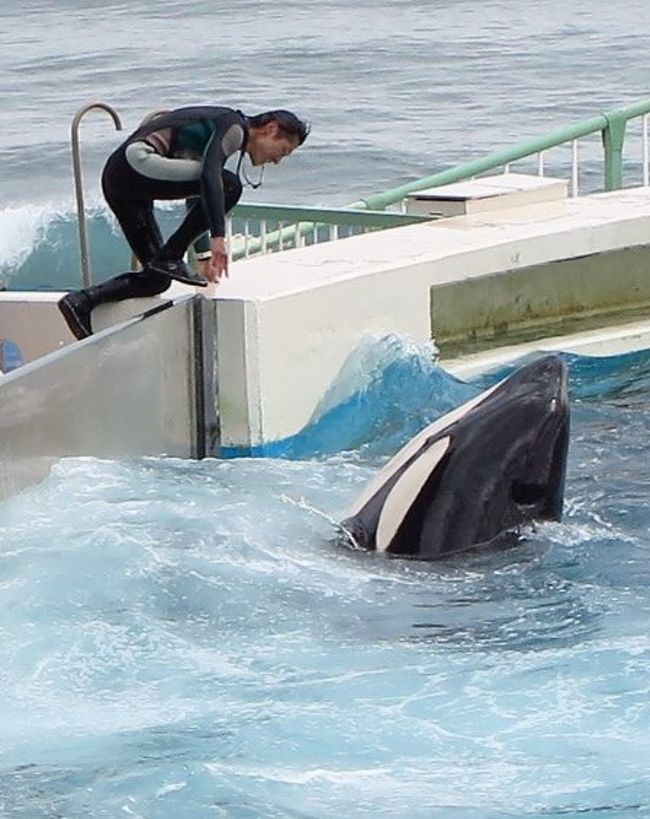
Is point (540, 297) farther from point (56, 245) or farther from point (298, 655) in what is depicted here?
point (56, 245)

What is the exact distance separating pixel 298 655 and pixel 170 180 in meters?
2.76

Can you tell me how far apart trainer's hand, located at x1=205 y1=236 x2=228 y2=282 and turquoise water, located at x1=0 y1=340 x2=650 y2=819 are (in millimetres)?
780

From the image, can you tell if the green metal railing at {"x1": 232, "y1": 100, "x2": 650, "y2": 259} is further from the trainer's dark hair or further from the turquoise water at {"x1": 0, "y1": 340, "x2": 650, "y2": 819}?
the turquoise water at {"x1": 0, "y1": 340, "x2": 650, "y2": 819}

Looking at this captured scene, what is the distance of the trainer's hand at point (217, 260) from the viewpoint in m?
8.58

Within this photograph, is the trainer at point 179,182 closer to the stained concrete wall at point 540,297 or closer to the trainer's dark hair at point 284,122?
the trainer's dark hair at point 284,122

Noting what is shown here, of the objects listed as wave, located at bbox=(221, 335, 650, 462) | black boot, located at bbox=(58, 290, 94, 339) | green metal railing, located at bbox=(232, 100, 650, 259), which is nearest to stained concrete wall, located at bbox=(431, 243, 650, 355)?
wave, located at bbox=(221, 335, 650, 462)

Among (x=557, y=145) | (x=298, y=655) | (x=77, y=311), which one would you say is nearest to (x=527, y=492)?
(x=298, y=655)

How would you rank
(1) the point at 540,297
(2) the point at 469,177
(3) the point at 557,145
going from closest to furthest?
(1) the point at 540,297, (3) the point at 557,145, (2) the point at 469,177

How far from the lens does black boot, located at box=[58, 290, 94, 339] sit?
8.79 meters

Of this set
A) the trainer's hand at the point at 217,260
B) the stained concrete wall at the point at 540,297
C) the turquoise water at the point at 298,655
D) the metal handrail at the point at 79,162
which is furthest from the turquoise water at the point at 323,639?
the metal handrail at the point at 79,162

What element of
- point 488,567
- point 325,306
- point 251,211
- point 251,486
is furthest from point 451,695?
point 251,211

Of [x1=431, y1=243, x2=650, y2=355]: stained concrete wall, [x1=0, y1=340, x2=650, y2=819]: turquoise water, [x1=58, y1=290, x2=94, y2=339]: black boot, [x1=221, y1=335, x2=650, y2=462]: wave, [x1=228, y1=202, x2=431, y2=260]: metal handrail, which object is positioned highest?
[x1=228, y1=202, x2=431, y2=260]: metal handrail

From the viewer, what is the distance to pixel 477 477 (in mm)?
7238

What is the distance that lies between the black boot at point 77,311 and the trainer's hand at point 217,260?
1.73 feet
